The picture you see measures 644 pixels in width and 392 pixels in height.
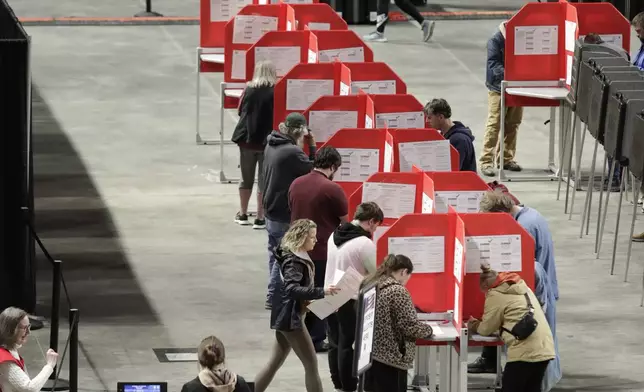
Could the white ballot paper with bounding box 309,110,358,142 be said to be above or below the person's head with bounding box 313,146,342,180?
below

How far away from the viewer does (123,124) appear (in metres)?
21.1

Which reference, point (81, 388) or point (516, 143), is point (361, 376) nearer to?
point (81, 388)

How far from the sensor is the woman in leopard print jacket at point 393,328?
1106 centimetres

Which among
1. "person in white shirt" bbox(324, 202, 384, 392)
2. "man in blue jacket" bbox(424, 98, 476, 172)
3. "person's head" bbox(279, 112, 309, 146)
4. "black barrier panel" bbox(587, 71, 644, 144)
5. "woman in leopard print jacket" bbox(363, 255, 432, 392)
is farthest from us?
"black barrier panel" bbox(587, 71, 644, 144)

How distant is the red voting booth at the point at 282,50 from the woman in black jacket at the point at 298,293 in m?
5.66

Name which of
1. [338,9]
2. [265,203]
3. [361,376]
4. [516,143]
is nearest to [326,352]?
[265,203]

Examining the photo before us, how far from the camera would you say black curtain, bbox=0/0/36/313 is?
1363cm

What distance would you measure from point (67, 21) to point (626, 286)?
15.0 metres

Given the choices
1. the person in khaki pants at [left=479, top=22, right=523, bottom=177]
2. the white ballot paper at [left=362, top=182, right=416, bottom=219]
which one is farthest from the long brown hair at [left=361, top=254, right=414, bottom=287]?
the person in khaki pants at [left=479, top=22, right=523, bottom=177]

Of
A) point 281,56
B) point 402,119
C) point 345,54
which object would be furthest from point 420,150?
point 281,56

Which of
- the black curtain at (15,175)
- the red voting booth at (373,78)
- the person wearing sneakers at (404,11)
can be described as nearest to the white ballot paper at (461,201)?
the black curtain at (15,175)

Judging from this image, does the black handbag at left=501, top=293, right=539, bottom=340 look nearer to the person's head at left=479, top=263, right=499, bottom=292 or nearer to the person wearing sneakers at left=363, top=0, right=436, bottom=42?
the person's head at left=479, top=263, right=499, bottom=292

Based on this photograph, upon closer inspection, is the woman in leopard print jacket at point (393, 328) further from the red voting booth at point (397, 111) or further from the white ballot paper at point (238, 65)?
the white ballot paper at point (238, 65)

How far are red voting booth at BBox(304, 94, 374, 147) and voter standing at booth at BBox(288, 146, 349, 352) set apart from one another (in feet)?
5.70
